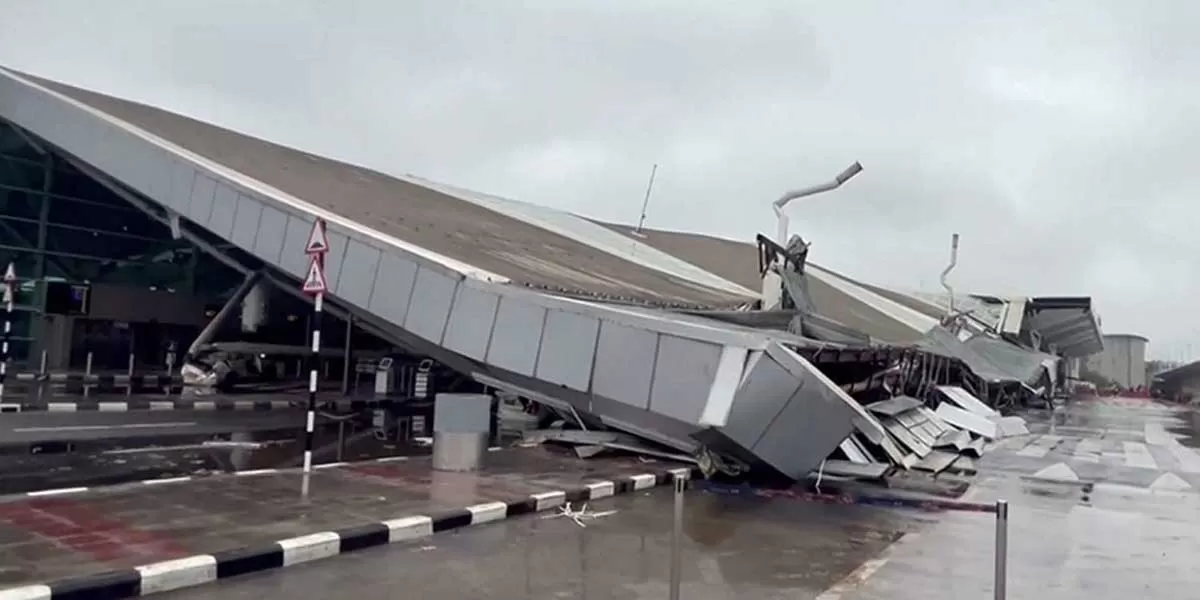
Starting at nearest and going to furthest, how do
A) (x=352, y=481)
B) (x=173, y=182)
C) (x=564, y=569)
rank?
(x=564, y=569) < (x=352, y=481) < (x=173, y=182)

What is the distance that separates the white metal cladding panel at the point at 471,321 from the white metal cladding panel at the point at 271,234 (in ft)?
14.0

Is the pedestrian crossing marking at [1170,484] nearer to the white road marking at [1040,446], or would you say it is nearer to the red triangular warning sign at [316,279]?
the white road marking at [1040,446]

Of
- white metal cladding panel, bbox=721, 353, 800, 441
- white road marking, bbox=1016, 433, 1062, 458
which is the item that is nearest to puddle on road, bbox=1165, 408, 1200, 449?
white road marking, bbox=1016, 433, 1062, 458

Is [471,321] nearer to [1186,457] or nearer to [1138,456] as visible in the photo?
[1138,456]

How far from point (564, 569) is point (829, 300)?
88.3 ft

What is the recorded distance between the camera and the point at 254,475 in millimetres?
10438

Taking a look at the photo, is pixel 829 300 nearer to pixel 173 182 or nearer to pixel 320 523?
pixel 173 182

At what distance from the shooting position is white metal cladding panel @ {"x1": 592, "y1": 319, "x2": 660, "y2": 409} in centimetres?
1228

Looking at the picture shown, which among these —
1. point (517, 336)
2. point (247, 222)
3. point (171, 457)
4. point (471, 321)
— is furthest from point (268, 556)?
point (247, 222)

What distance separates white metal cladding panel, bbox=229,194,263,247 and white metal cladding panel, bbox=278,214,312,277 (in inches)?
32.4

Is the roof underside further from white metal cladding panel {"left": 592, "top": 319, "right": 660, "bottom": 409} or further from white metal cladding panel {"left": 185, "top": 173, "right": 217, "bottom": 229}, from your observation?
white metal cladding panel {"left": 592, "top": 319, "right": 660, "bottom": 409}

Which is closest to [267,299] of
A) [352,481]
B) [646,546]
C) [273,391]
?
[273,391]

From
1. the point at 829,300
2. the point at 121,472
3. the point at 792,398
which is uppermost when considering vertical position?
the point at 829,300

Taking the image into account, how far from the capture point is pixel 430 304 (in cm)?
1473
